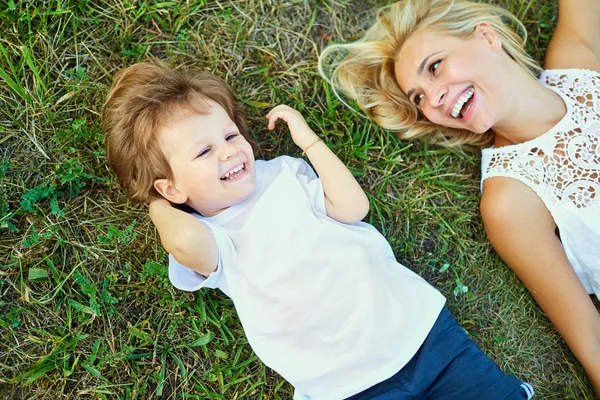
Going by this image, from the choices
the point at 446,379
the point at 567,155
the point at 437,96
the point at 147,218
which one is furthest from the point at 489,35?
the point at 147,218

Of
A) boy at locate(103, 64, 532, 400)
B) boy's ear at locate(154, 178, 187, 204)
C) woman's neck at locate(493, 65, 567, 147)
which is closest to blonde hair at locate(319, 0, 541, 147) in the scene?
woman's neck at locate(493, 65, 567, 147)

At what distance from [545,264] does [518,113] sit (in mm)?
887

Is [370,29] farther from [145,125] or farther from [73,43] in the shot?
[73,43]

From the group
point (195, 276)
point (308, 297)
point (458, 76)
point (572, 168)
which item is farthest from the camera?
point (572, 168)

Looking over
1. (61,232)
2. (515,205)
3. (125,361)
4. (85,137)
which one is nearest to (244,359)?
(125,361)

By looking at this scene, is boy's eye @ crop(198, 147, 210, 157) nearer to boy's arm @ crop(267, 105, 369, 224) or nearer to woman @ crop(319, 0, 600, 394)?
boy's arm @ crop(267, 105, 369, 224)

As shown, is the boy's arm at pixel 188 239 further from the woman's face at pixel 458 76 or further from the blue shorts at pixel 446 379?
the woman's face at pixel 458 76

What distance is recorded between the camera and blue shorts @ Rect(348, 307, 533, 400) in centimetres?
271

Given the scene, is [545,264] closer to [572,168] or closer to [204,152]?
[572,168]

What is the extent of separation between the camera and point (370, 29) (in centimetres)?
339

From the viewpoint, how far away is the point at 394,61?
3297mm

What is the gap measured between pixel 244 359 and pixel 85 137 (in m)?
1.60

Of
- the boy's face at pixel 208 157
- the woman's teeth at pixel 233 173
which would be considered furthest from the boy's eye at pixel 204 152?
the woman's teeth at pixel 233 173

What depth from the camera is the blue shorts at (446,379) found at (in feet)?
8.87
